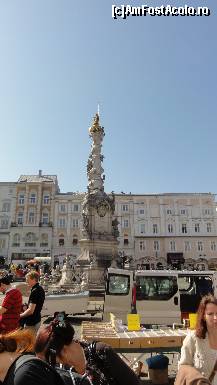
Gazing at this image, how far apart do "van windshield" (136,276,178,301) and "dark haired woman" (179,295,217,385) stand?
8136 mm

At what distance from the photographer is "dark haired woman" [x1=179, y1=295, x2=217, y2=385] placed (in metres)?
3.31

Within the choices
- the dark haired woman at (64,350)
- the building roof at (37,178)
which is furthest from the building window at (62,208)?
the dark haired woman at (64,350)

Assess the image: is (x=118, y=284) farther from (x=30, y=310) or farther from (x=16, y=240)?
(x=16, y=240)

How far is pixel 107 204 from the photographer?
1204 inches

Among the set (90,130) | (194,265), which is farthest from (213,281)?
(194,265)

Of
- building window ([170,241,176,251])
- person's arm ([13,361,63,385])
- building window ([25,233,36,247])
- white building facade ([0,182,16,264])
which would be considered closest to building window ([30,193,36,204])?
white building facade ([0,182,16,264])

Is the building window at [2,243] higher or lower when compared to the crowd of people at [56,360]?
higher

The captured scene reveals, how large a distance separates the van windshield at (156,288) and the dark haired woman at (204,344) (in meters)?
8.14

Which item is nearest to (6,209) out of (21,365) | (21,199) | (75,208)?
A: (21,199)

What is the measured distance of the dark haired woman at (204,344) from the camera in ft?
10.8

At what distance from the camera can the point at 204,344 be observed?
11.2 ft

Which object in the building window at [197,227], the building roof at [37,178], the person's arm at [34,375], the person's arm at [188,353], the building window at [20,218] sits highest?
the building roof at [37,178]

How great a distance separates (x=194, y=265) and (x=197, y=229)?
23.5 feet

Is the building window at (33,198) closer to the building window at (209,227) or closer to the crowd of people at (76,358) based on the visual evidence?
the building window at (209,227)
